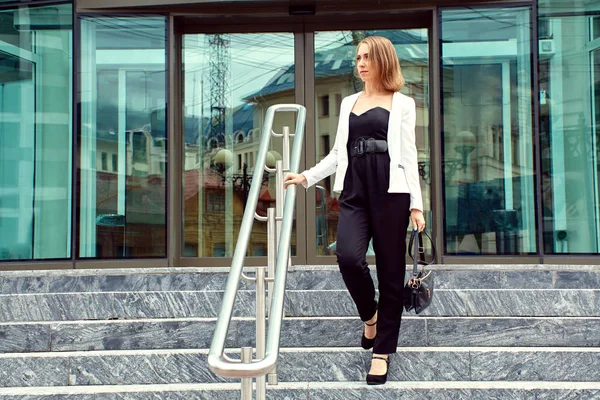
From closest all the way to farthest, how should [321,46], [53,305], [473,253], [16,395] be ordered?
1. [16,395]
2. [53,305]
3. [473,253]
4. [321,46]

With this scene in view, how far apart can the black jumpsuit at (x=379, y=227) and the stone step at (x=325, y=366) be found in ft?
1.02

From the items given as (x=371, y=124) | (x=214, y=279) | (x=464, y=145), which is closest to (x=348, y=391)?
(x=371, y=124)

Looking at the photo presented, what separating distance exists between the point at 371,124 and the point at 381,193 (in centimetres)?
36

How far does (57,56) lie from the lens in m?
7.67

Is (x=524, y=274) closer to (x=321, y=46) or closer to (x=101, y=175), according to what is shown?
(x=321, y=46)

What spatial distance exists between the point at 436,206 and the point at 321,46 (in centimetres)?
203

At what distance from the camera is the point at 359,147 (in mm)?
4000

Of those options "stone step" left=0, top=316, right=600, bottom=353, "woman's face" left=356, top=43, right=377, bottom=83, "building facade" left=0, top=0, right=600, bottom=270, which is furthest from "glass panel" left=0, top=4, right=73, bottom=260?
"woman's face" left=356, top=43, right=377, bottom=83

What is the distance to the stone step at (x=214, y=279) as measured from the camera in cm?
593

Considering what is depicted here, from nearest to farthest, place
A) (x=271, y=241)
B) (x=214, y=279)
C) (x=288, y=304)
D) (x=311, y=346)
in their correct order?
(x=271, y=241), (x=311, y=346), (x=288, y=304), (x=214, y=279)

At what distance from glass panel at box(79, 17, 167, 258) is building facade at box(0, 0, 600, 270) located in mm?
14

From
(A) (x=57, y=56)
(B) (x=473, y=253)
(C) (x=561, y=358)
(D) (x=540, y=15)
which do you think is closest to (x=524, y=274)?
(B) (x=473, y=253)

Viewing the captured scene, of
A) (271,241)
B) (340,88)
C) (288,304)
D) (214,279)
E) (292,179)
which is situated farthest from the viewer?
(340,88)

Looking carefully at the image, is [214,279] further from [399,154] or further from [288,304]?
[399,154]
